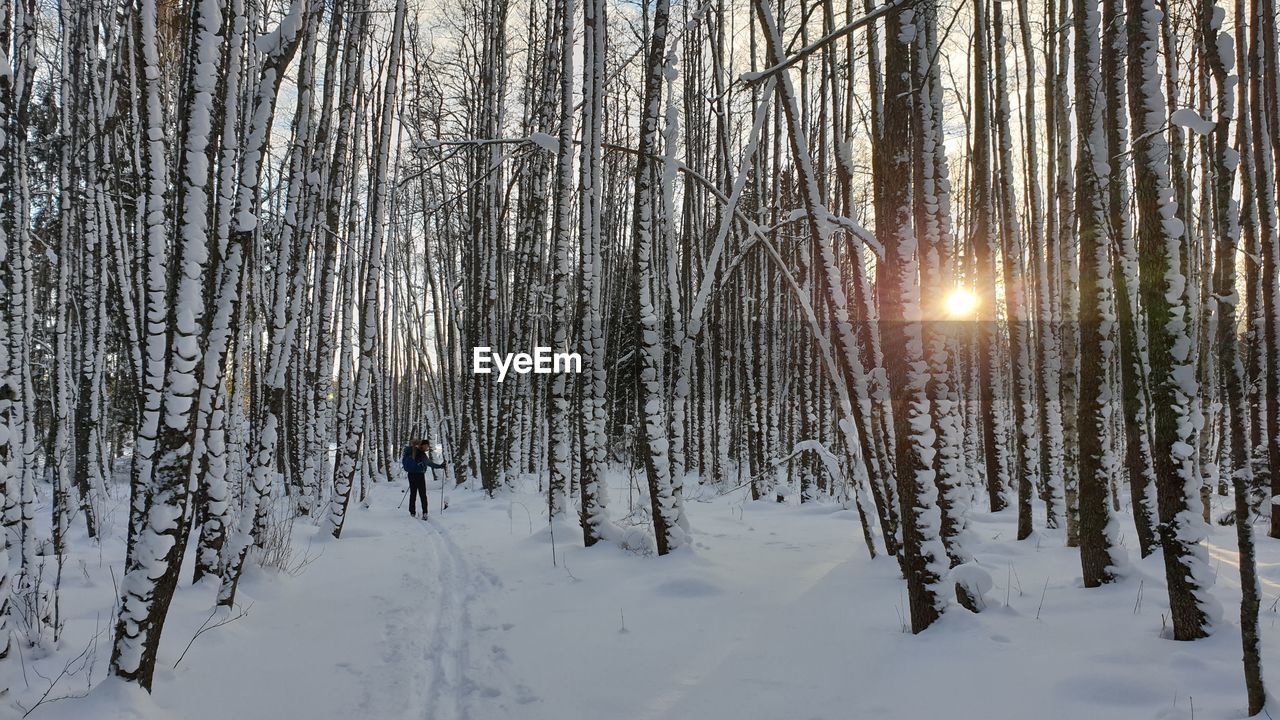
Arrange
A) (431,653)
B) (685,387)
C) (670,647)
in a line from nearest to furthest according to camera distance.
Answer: (670,647) → (431,653) → (685,387)

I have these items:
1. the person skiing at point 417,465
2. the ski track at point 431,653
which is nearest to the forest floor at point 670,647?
the ski track at point 431,653

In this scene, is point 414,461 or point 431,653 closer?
point 431,653

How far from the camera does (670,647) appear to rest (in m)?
4.50

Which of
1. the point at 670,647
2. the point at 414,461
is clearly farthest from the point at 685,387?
the point at 414,461

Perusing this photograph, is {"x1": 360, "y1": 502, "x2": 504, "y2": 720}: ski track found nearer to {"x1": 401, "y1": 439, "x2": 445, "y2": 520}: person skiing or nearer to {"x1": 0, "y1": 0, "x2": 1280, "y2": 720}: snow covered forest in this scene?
{"x1": 0, "y1": 0, "x2": 1280, "y2": 720}: snow covered forest

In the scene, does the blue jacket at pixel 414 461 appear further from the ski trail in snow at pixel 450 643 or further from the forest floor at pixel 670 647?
the forest floor at pixel 670 647

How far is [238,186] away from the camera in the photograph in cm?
399

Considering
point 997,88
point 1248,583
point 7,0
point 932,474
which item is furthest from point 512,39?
point 1248,583

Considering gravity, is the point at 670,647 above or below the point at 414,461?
below

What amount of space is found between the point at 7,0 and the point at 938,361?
534 centimetres

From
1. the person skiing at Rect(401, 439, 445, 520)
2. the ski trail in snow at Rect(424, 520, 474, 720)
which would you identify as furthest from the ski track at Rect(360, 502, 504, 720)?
the person skiing at Rect(401, 439, 445, 520)

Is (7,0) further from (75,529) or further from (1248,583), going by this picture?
(75,529)

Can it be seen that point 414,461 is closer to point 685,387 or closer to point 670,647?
point 685,387

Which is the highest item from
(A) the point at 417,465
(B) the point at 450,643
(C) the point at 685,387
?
(C) the point at 685,387
